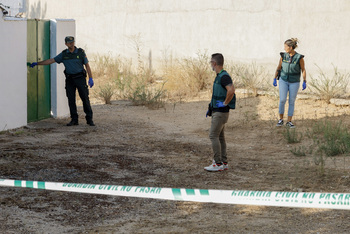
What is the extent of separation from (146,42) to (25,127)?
7297mm

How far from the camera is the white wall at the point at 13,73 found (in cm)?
1062

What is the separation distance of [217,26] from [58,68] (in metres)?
5.25

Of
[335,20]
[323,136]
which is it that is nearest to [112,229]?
[323,136]

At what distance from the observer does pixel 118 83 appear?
639 inches

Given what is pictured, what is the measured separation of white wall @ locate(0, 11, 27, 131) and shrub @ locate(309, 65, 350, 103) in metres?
6.41

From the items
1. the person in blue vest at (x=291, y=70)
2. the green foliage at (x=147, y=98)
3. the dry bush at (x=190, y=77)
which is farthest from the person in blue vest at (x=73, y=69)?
the dry bush at (x=190, y=77)

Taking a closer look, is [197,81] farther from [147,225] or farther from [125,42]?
[147,225]

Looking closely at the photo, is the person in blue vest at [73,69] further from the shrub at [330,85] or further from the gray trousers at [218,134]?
the shrub at [330,85]

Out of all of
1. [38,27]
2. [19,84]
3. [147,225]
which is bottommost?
[147,225]

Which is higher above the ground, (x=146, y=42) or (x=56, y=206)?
(x=146, y=42)

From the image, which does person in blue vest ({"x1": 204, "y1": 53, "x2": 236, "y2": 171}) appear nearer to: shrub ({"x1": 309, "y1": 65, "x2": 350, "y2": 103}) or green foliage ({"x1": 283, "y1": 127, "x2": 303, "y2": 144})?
green foliage ({"x1": 283, "y1": 127, "x2": 303, "y2": 144})

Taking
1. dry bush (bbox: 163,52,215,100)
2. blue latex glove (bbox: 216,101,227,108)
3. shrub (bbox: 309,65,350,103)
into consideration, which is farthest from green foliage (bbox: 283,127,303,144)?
dry bush (bbox: 163,52,215,100)

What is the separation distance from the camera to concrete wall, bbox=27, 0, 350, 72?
1428 cm

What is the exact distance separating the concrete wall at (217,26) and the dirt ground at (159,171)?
1812 mm
